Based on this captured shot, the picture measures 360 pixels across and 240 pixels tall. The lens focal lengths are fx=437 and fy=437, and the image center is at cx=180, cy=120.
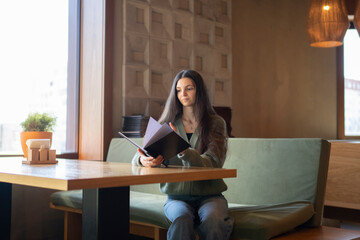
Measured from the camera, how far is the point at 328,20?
375cm

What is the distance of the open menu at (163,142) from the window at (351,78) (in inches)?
204

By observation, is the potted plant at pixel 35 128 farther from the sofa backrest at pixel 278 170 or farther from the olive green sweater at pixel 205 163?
the sofa backrest at pixel 278 170

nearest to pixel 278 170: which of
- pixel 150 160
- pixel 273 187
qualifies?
pixel 273 187

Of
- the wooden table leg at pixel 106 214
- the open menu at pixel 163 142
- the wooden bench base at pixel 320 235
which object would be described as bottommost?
the wooden bench base at pixel 320 235

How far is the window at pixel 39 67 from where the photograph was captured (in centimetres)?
343

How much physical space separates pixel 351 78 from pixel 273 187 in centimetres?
445

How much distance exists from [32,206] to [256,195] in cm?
180

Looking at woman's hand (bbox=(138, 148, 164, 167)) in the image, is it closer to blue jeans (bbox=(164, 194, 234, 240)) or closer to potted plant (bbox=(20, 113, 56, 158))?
blue jeans (bbox=(164, 194, 234, 240))

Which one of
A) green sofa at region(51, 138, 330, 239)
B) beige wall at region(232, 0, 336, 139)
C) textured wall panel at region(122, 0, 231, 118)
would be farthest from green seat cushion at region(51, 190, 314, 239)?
beige wall at region(232, 0, 336, 139)

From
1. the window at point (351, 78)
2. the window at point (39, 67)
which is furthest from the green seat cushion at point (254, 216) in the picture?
the window at point (351, 78)

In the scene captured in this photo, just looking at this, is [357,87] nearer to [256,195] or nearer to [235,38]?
[235,38]

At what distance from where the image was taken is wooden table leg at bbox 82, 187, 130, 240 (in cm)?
160

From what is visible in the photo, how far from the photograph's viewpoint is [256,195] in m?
2.74

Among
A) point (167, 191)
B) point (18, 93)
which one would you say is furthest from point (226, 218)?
point (18, 93)
